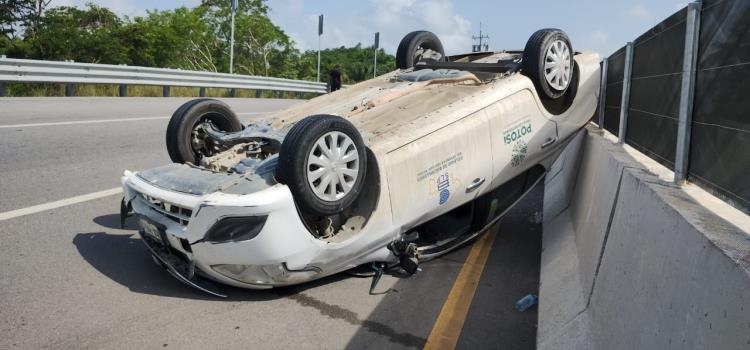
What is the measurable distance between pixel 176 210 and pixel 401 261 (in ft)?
5.69

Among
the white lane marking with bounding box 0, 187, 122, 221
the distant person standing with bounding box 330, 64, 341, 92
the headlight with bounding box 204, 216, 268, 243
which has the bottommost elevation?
the white lane marking with bounding box 0, 187, 122, 221

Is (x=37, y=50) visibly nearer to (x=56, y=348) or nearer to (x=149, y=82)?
(x=149, y=82)

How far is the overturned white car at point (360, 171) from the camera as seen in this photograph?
11.9ft

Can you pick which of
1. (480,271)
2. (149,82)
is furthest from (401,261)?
(149,82)

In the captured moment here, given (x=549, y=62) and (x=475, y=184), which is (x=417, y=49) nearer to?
(x=549, y=62)

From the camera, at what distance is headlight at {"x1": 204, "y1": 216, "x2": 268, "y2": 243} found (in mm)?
3493

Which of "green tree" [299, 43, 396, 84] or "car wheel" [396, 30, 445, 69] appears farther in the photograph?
"green tree" [299, 43, 396, 84]

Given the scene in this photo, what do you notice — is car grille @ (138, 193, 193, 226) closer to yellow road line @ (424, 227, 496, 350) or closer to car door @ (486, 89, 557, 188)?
yellow road line @ (424, 227, 496, 350)

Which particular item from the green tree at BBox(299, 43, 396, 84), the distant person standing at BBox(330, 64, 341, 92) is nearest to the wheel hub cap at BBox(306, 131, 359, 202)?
the distant person standing at BBox(330, 64, 341, 92)

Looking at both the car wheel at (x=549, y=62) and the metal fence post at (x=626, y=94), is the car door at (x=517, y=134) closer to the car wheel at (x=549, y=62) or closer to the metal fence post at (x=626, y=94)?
the car wheel at (x=549, y=62)

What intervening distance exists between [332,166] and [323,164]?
63 mm

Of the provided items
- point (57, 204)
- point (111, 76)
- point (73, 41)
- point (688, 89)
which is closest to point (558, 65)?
point (688, 89)

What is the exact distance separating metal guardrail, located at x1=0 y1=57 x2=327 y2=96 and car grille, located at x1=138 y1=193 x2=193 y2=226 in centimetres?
1074

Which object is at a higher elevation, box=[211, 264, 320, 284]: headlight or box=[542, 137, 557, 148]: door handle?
box=[542, 137, 557, 148]: door handle
